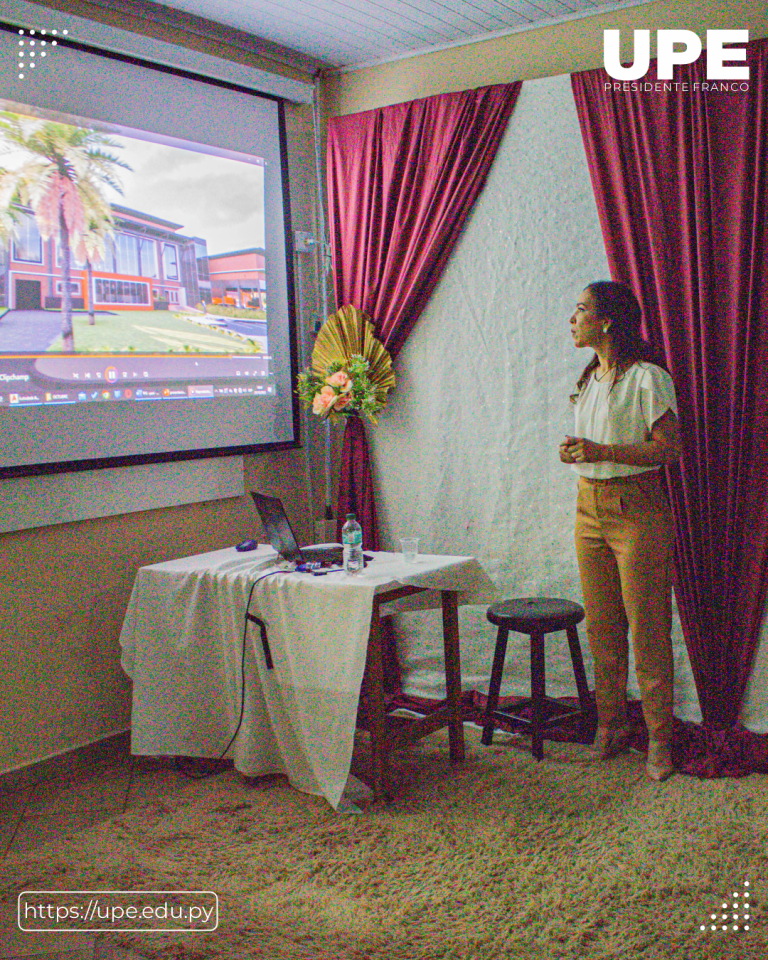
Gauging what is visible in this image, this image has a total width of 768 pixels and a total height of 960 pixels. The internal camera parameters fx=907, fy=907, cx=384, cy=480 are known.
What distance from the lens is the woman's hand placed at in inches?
122

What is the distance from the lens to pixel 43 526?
3.38 m

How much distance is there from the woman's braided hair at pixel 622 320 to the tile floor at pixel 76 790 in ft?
7.24

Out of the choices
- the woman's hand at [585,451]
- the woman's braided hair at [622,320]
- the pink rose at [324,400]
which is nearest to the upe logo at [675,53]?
the woman's braided hair at [622,320]

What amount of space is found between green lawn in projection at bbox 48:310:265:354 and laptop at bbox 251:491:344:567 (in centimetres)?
82

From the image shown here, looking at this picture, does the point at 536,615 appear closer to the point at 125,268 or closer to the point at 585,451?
the point at 585,451

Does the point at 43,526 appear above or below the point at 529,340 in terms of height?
below

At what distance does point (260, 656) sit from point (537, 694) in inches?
40.0

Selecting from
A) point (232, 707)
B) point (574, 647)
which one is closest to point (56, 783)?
point (232, 707)

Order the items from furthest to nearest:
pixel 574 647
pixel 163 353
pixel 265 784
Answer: pixel 163 353 → pixel 574 647 → pixel 265 784

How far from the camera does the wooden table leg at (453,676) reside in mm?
3336

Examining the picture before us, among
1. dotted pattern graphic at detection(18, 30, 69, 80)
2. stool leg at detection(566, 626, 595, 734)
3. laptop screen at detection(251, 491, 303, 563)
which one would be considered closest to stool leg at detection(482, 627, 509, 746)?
stool leg at detection(566, 626, 595, 734)

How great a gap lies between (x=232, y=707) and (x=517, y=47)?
115 inches

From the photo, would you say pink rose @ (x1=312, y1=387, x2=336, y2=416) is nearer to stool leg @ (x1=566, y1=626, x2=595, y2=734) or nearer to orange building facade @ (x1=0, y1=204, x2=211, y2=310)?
orange building facade @ (x1=0, y1=204, x2=211, y2=310)

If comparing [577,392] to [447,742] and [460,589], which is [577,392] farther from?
[447,742]
